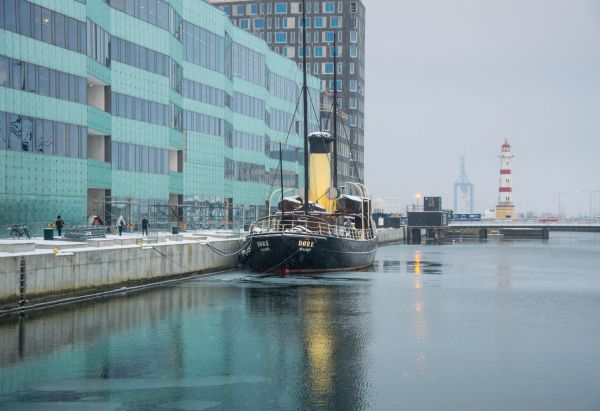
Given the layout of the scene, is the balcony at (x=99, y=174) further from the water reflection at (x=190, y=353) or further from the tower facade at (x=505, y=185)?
the tower facade at (x=505, y=185)

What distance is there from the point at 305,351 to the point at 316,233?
2838 cm

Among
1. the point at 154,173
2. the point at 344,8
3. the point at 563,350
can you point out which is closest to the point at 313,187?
the point at 154,173

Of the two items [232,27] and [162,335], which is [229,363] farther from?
[232,27]

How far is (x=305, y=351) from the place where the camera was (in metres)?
24.9

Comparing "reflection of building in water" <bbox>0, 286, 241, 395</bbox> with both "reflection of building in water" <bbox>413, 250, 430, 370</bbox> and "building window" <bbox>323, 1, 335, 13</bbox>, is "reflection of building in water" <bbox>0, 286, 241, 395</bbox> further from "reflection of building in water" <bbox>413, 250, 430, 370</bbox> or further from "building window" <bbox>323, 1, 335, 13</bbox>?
"building window" <bbox>323, 1, 335, 13</bbox>

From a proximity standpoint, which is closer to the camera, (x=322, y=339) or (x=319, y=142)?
(x=322, y=339)

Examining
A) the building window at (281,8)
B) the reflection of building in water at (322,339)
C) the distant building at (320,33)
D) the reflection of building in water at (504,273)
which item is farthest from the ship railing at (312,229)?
the building window at (281,8)

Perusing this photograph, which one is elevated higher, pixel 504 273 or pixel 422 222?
pixel 422 222

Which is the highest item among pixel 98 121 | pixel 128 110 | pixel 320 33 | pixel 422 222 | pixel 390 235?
pixel 320 33

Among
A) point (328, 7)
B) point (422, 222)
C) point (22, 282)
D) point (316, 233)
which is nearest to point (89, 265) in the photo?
point (22, 282)

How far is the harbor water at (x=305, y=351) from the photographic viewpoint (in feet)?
62.8

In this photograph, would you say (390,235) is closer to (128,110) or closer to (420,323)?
(128,110)

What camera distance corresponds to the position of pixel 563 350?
25.9 meters

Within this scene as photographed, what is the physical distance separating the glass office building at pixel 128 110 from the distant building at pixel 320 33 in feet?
234
